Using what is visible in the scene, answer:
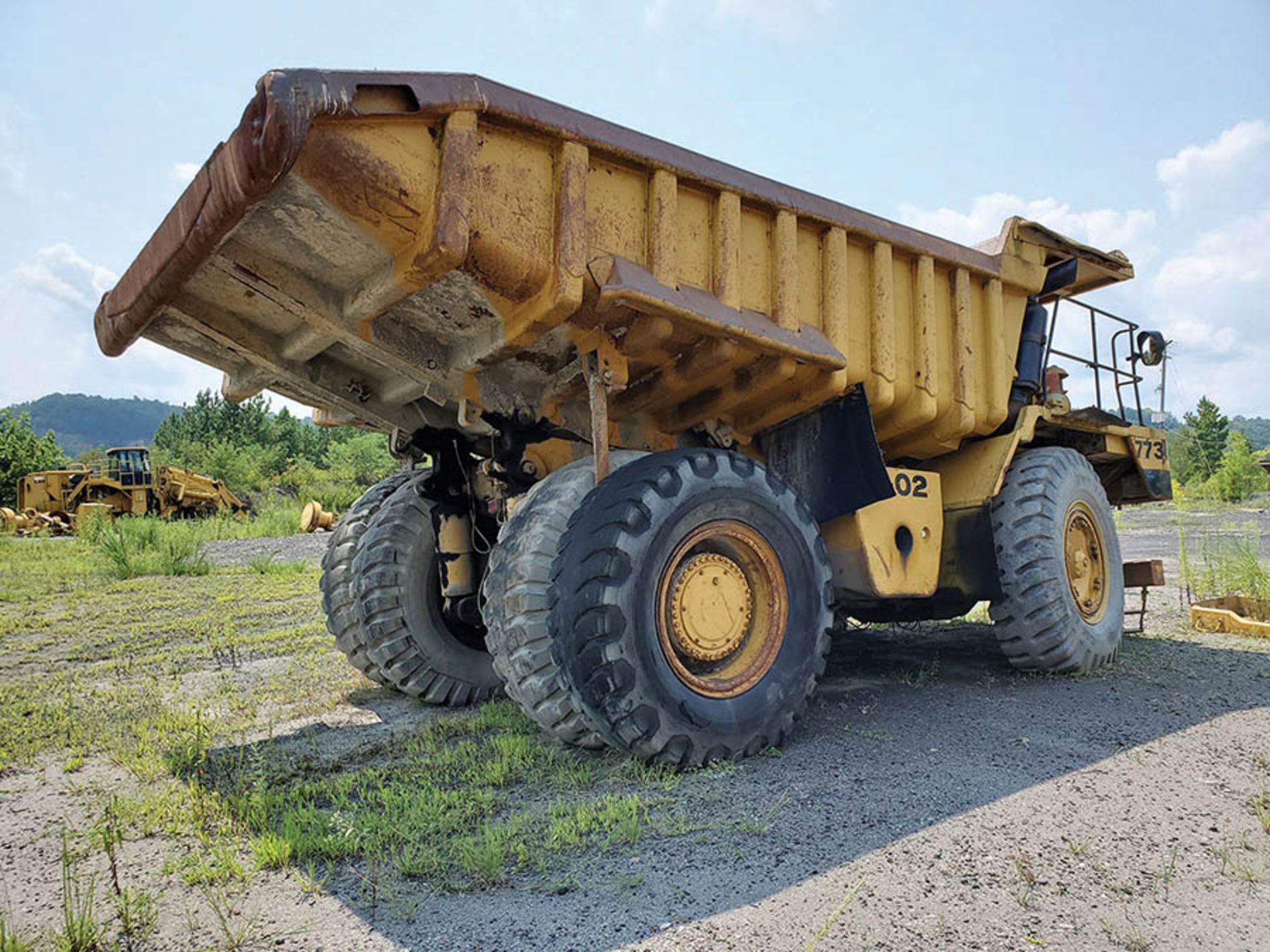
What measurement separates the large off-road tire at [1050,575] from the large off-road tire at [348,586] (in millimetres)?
3907

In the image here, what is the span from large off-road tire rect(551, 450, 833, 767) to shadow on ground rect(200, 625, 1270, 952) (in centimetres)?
24

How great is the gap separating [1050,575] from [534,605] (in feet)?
11.3

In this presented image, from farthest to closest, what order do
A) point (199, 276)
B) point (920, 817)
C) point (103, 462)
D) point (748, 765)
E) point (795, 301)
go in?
point (103, 462), point (795, 301), point (199, 276), point (748, 765), point (920, 817)

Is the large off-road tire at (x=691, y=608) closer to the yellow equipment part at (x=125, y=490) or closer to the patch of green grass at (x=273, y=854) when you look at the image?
the patch of green grass at (x=273, y=854)

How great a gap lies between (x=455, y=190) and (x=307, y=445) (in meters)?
51.0

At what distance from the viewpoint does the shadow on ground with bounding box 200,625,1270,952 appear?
7.11ft

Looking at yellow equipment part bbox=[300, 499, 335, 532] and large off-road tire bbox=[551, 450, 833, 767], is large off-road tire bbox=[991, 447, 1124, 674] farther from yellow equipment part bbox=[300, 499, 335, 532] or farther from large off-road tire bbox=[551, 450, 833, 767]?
yellow equipment part bbox=[300, 499, 335, 532]

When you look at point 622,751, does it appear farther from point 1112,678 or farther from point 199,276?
point 1112,678

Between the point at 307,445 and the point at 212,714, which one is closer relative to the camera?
the point at 212,714

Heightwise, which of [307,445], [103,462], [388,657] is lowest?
[388,657]

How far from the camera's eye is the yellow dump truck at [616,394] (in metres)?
3.16

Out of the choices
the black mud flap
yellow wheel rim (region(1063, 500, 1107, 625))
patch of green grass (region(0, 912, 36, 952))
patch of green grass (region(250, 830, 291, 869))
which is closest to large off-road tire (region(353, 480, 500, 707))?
the black mud flap

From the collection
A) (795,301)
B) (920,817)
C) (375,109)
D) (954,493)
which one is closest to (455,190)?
(375,109)

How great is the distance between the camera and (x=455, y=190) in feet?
10.1
